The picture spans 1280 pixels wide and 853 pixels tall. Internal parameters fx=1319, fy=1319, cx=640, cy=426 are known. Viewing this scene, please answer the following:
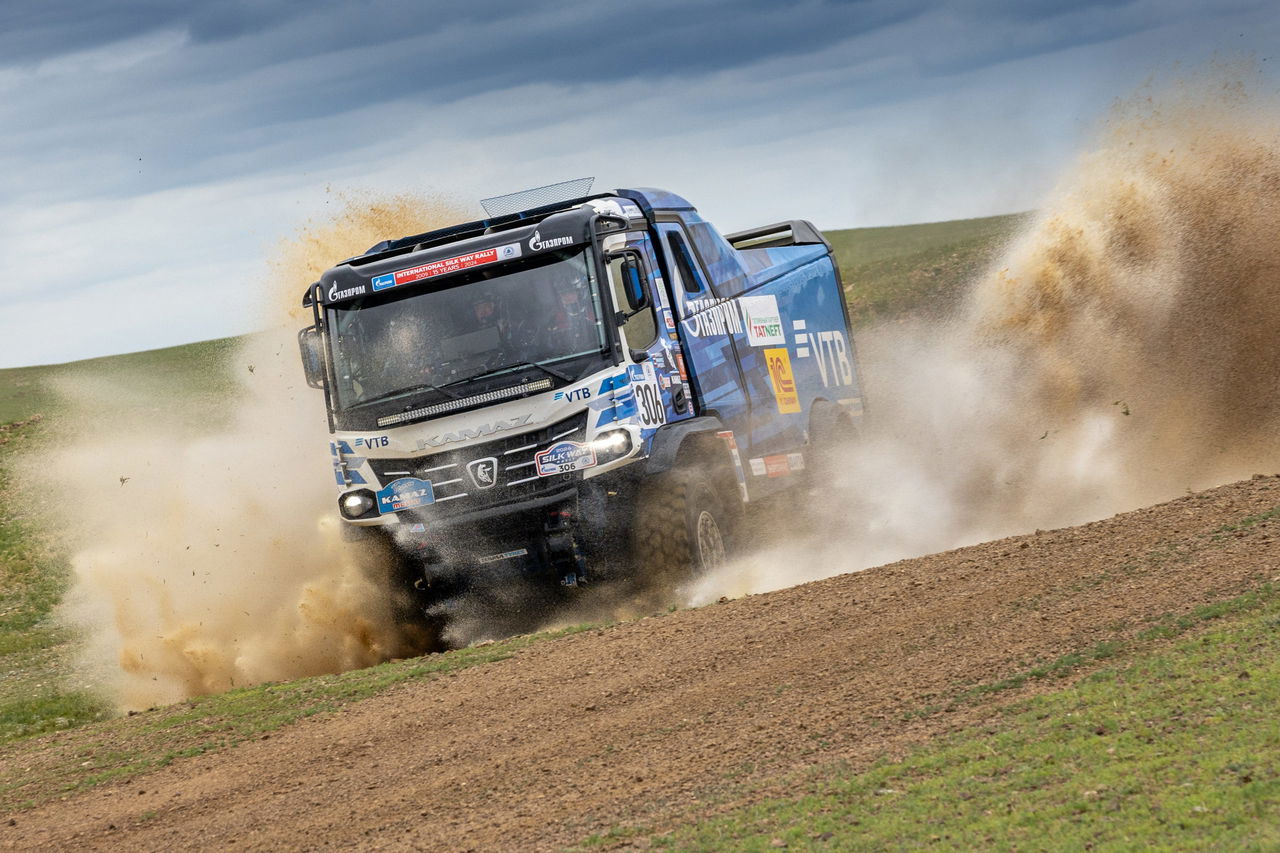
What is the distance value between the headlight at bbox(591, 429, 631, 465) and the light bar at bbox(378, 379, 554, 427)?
0.64m

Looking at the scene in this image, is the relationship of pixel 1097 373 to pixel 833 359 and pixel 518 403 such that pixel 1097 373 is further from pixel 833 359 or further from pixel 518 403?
pixel 518 403

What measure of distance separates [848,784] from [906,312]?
150 ft

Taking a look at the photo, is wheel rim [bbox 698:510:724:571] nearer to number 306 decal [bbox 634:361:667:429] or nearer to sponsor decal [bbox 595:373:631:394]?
number 306 decal [bbox 634:361:667:429]

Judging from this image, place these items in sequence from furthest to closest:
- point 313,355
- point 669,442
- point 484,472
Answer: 1. point 313,355
2. point 669,442
3. point 484,472

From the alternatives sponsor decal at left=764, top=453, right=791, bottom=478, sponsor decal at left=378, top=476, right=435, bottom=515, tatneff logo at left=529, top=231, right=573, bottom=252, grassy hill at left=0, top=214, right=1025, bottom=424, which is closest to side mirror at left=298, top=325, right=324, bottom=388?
sponsor decal at left=378, top=476, right=435, bottom=515

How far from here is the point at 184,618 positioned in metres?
13.3

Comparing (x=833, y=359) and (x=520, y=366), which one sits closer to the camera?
(x=520, y=366)

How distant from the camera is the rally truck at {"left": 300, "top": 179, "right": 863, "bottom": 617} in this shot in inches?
442

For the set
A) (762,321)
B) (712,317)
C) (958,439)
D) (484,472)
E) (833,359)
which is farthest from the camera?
(958,439)

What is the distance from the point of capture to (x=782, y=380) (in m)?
14.3

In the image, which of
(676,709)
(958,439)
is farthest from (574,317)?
(958,439)

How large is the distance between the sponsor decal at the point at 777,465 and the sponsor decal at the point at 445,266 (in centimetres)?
371

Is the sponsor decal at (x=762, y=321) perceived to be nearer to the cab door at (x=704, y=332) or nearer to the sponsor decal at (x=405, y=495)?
the cab door at (x=704, y=332)

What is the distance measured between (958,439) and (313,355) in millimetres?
9412
